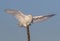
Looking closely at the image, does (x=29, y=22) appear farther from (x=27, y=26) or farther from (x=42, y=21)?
(x=42, y=21)

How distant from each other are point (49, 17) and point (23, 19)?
1.18 ft

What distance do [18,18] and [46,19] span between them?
15.0 inches

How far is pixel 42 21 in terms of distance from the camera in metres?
1.50

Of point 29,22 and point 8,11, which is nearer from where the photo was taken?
point 29,22

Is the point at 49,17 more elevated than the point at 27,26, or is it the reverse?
the point at 49,17

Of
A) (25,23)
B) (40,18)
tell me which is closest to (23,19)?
(25,23)

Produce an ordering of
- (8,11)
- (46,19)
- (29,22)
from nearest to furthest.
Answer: (29,22)
(8,11)
(46,19)

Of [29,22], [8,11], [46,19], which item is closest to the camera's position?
[29,22]

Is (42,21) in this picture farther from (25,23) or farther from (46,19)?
(25,23)

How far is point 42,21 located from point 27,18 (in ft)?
0.88

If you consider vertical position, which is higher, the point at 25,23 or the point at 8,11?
the point at 8,11

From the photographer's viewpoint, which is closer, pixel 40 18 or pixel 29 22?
pixel 29 22

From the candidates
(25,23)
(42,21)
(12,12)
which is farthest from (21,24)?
(42,21)

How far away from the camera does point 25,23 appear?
1.35 metres
